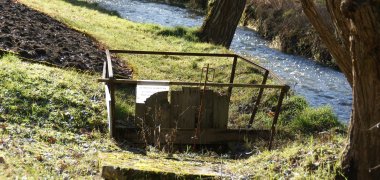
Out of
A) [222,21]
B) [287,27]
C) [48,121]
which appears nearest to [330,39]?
[48,121]

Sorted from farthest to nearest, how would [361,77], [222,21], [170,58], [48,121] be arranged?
[222,21] → [170,58] → [48,121] → [361,77]

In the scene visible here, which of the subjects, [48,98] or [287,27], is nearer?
[48,98]

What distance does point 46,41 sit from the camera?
12742 millimetres

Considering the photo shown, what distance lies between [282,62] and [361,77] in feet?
43.0

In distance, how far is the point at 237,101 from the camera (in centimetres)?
1130

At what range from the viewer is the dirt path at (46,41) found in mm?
11492

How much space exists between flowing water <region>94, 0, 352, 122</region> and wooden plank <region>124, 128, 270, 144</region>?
447 centimetres

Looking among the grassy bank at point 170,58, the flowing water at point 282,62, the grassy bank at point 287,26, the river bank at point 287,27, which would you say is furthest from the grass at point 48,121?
the grassy bank at point 287,26

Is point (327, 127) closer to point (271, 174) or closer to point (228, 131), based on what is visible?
point (228, 131)

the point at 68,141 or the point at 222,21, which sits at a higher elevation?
the point at 222,21

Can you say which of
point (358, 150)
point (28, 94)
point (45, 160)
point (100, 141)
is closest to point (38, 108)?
point (28, 94)

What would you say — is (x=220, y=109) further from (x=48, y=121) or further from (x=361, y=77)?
(x=361, y=77)

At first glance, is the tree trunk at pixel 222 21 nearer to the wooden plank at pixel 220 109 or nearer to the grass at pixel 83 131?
the grass at pixel 83 131

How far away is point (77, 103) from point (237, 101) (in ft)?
11.1
